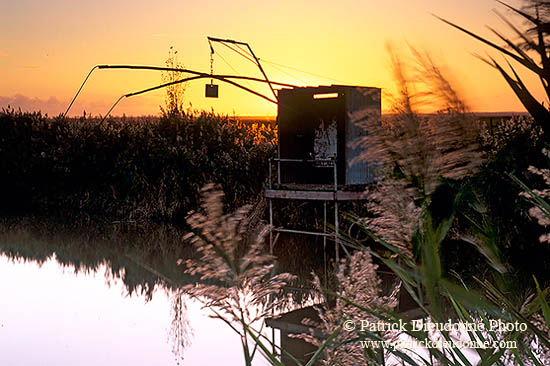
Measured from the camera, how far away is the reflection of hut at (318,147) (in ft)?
34.9

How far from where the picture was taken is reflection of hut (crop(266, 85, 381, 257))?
10.6 metres

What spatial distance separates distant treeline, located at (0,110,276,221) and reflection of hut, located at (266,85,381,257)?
255cm

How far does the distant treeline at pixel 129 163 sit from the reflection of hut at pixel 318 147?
2.55 m

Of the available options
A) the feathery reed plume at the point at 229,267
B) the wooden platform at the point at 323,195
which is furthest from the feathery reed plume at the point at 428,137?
the wooden platform at the point at 323,195

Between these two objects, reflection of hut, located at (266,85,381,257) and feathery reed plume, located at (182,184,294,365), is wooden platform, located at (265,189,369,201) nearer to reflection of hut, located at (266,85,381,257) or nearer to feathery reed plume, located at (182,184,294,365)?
reflection of hut, located at (266,85,381,257)

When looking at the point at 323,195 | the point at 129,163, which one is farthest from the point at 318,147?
the point at 129,163

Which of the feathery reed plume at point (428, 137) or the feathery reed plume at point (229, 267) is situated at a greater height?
the feathery reed plume at point (428, 137)

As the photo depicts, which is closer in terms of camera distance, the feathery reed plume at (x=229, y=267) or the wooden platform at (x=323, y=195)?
the feathery reed plume at (x=229, y=267)

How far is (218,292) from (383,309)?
0.29 meters

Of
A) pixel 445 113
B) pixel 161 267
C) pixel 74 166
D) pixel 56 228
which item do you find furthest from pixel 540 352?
pixel 74 166

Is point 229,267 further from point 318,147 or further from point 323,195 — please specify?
point 318,147

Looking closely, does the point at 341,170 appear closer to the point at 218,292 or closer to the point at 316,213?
the point at 316,213

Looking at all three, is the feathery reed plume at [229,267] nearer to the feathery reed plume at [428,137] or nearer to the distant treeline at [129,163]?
the feathery reed plume at [428,137]

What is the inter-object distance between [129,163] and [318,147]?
5.10 meters
